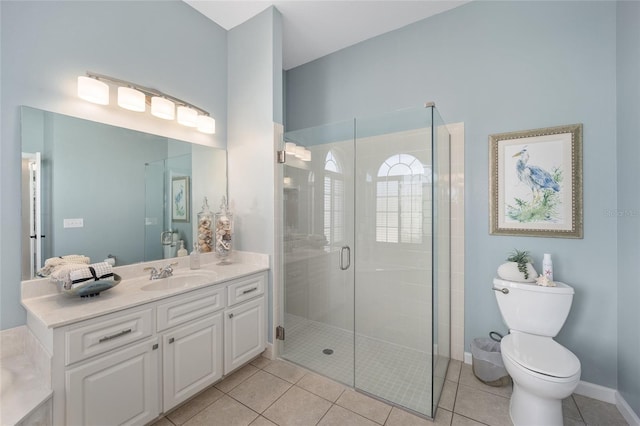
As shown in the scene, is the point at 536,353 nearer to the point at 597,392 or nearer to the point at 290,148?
the point at 597,392

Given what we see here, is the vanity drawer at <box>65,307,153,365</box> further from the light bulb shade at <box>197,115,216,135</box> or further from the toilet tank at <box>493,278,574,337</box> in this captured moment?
the toilet tank at <box>493,278,574,337</box>

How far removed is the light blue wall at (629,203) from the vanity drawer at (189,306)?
8.65 feet

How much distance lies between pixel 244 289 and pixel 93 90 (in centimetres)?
171

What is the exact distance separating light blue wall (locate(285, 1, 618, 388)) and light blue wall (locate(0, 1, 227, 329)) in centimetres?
160

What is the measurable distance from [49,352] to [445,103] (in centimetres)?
309

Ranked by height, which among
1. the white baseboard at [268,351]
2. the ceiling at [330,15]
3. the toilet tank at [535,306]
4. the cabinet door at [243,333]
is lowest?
the white baseboard at [268,351]

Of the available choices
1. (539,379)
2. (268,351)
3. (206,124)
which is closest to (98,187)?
(206,124)

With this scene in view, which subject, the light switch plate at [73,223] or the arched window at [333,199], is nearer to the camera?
the light switch plate at [73,223]

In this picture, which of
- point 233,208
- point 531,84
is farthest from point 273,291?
point 531,84

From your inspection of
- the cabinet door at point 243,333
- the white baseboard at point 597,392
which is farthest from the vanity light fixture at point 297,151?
the white baseboard at point 597,392

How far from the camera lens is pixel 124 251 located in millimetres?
1941

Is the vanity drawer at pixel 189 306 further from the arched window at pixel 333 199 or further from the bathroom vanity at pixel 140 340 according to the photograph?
the arched window at pixel 333 199

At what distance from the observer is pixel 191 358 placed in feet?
5.72

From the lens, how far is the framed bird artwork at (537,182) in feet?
6.15
